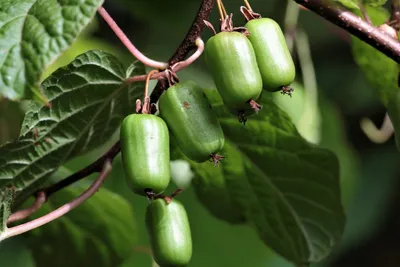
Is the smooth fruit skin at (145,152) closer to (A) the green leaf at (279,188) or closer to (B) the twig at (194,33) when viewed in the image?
(B) the twig at (194,33)

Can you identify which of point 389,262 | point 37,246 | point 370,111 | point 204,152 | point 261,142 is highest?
point 204,152

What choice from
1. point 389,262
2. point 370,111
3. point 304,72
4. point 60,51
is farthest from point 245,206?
point 389,262

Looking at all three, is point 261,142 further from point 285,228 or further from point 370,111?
point 370,111

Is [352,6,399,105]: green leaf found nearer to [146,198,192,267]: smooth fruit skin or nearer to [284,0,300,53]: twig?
[146,198,192,267]: smooth fruit skin

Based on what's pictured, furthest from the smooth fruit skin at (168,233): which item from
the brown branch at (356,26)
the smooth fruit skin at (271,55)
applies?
the brown branch at (356,26)

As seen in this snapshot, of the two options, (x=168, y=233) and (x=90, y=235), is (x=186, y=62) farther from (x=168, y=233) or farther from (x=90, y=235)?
(x=90, y=235)
